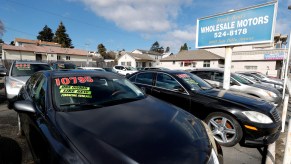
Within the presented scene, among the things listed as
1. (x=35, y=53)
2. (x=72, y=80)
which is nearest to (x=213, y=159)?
(x=72, y=80)

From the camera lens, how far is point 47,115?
2.03 metres

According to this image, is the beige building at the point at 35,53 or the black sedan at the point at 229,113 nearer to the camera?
the black sedan at the point at 229,113

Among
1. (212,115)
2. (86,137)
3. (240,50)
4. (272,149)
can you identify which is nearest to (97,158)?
(86,137)

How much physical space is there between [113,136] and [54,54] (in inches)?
1718

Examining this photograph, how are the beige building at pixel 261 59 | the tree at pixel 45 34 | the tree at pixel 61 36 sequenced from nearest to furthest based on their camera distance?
the beige building at pixel 261 59, the tree at pixel 61 36, the tree at pixel 45 34

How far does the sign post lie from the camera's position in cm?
612

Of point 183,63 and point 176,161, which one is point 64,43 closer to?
point 183,63

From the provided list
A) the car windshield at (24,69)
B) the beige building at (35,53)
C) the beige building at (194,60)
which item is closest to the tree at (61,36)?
the beige building at (35,53)

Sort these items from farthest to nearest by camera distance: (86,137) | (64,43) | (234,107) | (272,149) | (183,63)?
1. (64,43)
2. (183,63)
3. (234,107)
4. (272,149)
5. (86,137)

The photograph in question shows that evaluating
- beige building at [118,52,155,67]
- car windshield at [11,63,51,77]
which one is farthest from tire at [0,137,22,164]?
beige building at [118,52,155,67]

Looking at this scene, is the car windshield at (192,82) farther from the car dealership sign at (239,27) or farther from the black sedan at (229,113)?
the car dealership sign at (239,27)

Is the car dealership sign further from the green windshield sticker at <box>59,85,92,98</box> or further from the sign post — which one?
the green windshield sticker at <box>59,85,92,98</box>

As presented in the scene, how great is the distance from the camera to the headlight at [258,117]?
316cm

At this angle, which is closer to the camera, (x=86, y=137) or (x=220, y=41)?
(x=86, y=137)
